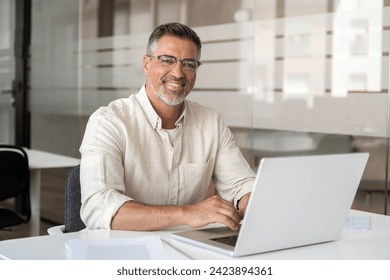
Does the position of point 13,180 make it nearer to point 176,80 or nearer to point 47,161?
point 47,161

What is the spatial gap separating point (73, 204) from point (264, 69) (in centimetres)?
237

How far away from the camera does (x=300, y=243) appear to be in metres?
1.82

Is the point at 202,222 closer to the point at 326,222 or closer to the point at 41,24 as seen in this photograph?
the point at 326,222

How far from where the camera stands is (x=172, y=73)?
97.7 inches

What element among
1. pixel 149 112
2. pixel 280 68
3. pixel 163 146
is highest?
pixel 280 68

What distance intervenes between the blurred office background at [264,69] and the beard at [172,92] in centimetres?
184

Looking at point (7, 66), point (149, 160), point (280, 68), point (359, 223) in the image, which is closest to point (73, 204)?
point (149, 160)

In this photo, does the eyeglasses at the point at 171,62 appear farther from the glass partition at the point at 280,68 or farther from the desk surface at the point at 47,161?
the desk surface at the point at 47,161

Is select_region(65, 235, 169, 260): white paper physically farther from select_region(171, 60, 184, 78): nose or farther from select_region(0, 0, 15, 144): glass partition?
select_region(0, 0, 15, 144): glass partition

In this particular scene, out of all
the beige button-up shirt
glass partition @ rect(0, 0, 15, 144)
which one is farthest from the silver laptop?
glass partition @ rect(0, 0, 15, 144)

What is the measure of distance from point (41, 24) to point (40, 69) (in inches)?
18.5

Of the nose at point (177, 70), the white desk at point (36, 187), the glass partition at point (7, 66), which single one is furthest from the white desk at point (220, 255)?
the glass partition at point (7, 66)

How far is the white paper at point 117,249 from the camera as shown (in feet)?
5.47
